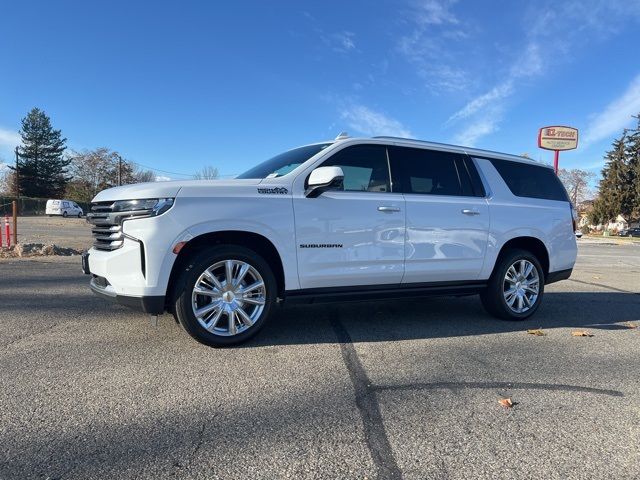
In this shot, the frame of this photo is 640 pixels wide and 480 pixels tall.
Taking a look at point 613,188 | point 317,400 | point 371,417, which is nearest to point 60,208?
point 317,400

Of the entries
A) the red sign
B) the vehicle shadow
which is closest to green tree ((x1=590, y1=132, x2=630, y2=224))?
the red sign

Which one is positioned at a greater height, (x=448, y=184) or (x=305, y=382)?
(x=448, y=184)

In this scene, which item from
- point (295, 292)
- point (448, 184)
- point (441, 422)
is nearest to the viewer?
point (441, 422)

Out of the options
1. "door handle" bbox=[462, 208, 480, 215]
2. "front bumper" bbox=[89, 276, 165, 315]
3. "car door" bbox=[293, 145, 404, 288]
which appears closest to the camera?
"front bumper" bbox=[89, 276, 165, 315]

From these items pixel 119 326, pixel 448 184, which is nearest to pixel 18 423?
pixel 119 326

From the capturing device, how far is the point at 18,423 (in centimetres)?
266

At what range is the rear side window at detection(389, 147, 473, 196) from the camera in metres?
4.91

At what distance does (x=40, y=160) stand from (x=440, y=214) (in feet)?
248

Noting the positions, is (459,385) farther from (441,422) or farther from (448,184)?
(448,184)

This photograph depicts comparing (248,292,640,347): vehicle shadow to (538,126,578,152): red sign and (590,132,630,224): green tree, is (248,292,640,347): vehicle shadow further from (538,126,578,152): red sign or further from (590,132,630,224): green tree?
(590,132,630,224): green tree

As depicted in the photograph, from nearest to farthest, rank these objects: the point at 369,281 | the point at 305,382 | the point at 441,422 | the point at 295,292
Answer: the point at 441,422 → the point at 305,382 → the point at 295,292 → the point at 369,281

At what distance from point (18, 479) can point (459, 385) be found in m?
2.73

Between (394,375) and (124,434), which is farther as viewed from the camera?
(394,375)

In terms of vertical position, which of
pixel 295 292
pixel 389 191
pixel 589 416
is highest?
pixel 389 191
